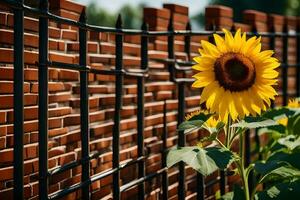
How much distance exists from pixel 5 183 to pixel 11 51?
57 cm

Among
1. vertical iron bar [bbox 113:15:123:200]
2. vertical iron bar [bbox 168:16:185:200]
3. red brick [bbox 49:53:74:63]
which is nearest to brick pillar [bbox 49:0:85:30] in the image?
red brick [bbox 49:53:74:63]

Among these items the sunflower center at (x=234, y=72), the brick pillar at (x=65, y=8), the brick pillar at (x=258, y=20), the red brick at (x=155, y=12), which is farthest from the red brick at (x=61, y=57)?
the brick pillar at (x=258, y=20)

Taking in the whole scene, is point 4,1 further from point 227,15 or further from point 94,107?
point 227,15

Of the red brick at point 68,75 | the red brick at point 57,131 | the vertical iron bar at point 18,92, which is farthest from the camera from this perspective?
the red brick at point 68,75

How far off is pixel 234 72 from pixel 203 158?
0.45 m

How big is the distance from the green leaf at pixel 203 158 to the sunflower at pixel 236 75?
0.75 ft

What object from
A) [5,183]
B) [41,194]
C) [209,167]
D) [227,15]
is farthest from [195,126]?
[227,15]

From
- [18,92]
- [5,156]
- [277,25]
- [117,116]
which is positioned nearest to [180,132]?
[117,116]

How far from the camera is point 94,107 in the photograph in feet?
11.3

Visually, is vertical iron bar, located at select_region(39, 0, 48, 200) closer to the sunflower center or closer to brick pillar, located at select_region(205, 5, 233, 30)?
the sunflower center

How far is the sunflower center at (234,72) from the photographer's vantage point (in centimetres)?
270

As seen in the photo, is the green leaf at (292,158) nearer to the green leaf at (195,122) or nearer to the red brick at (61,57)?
the green leaf at (195,122)

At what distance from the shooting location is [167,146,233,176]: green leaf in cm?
241

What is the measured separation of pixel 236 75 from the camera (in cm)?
270
